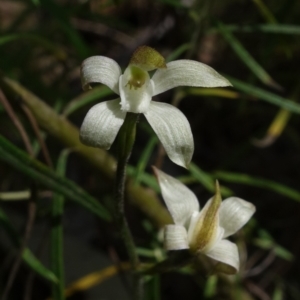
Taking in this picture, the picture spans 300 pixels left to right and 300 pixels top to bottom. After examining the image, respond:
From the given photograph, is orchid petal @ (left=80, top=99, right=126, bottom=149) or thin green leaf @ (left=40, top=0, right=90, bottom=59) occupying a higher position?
thin green leaf @ (left=40, top=0, right=90, bottom=59)

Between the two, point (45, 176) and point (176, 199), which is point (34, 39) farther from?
point (176, 199)

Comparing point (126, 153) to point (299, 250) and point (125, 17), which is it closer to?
point (299, 250)

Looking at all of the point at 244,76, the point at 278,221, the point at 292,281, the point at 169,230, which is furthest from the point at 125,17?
the point at 169,230

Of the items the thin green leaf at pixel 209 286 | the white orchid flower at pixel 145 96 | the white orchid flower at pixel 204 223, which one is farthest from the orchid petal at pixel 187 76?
the thin green leaf at pixel 209 286

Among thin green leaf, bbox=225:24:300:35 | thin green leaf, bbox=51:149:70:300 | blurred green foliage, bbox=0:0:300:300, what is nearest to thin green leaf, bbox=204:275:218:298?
blurred green foliage, bbox=0:0:300:300

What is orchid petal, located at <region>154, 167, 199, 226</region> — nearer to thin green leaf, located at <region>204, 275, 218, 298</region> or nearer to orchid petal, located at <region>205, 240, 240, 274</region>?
orchid petal, located at <region>205, 240, 240, 274</region>

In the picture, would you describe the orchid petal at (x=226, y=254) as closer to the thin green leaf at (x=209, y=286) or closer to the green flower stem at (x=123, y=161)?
the green flower stem at (x=123, y=161)
